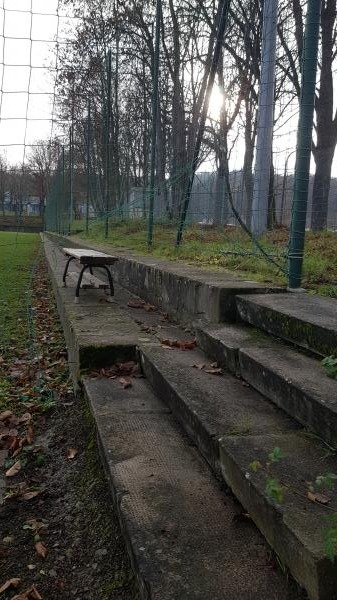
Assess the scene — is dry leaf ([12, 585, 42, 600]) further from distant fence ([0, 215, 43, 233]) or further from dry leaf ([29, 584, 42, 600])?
distant fence ([0, 215, 43, 233])

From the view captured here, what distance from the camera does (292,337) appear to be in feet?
8.93

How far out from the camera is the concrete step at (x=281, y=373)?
6.32ft

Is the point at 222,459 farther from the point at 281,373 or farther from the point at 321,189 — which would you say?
the point at 321,189

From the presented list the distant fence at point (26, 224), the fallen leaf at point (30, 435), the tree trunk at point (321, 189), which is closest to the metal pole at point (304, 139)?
the fallen leaf at point (30, 435)

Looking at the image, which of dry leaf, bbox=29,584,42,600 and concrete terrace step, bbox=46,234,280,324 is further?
concrete terrace step, bbox=46,234,280,324

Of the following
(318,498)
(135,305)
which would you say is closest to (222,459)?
(318,498)

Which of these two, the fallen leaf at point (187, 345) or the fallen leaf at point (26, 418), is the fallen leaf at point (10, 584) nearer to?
the fallen leaf at point (26, 418)

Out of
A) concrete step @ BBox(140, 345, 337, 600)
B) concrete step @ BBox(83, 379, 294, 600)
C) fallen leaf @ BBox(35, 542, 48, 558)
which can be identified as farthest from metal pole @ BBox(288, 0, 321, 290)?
fallen leaf @ BBox(35, 542, 48, 558)

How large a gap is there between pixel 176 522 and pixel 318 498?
50cm

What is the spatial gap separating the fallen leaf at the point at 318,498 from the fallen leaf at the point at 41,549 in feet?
3.27

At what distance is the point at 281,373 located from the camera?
7.45ft

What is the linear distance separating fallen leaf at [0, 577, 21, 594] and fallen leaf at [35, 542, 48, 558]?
0.44ft

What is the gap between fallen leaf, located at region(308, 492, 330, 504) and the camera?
1.54 meters

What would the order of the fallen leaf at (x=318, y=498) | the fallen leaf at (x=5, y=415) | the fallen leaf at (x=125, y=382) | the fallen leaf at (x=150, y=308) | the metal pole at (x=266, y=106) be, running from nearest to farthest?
1. the fallen leaf at (x=318, y=498)
2. the fallen leaf at (x=125, y=382)
3. the fallen leaf at (x=5, y=415)
4. the fallen leaf at (x=150, y=308)
5. the metal pole at (x=266, y=106)
